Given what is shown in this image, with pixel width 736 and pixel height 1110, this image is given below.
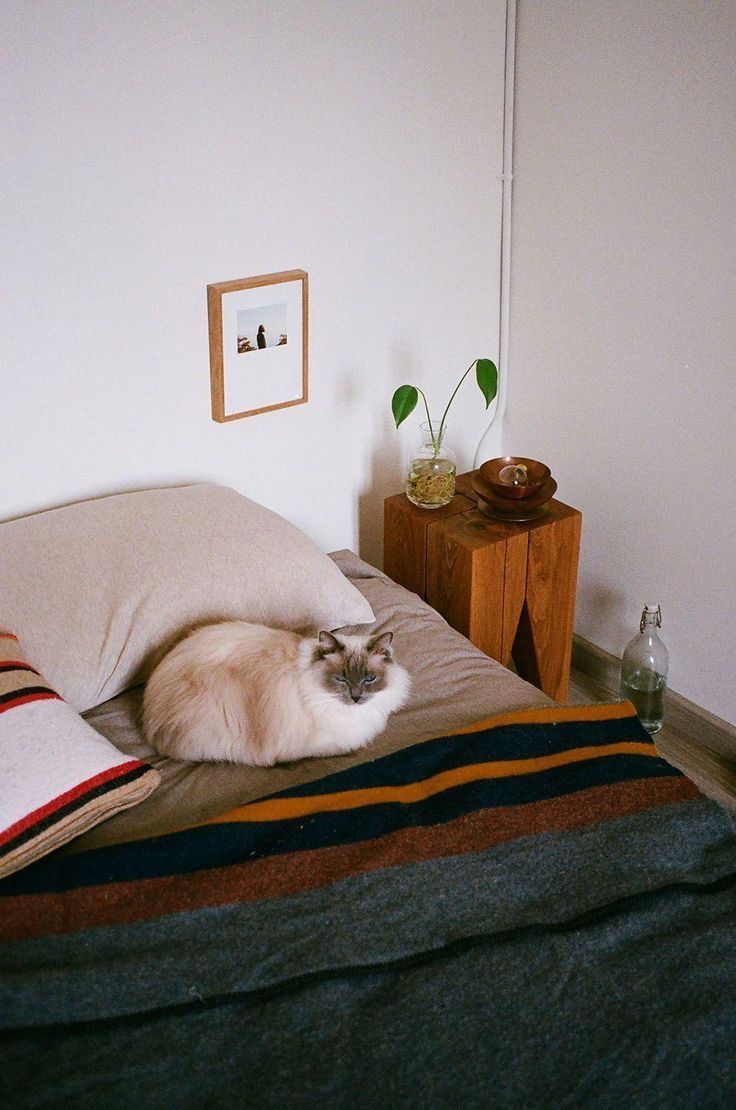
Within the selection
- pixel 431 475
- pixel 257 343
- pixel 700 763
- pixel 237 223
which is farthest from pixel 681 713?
pixel 237 223

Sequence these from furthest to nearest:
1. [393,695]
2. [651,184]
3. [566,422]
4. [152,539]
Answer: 1. [566,422]
2. [651,184]
3. [152,539]
4. [393,695]

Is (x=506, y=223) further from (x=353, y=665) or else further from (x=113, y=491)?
(x=353, y=665)

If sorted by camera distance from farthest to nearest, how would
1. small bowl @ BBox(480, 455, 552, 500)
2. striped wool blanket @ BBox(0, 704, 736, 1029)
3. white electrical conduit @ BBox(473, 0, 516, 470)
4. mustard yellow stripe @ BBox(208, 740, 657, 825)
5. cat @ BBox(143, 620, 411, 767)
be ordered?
1. white electrical conduit @ BBox(473, 0, 516, 470)
2. small bowl @ BBox(480, 455, 552, 500)
3. cat @ BBox(143, 620, 411, 767)
4. mustard yellow stripe @ BBox(208, 740, 657, 825)
5. striped wool blanket @ BBox(0, 704, 736, 1029)

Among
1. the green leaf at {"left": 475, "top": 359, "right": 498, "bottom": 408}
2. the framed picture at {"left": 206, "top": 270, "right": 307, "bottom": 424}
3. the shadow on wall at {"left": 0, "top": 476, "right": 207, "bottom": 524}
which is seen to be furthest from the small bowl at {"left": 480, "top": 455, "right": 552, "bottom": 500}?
the shadow on wall at {"left": 0, "top": 476, "right": 207, "bottom": 524}

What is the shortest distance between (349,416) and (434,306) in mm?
373

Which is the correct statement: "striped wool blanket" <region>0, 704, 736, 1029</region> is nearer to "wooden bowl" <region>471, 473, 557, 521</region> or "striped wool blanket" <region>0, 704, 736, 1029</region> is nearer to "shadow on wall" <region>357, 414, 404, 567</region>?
"wooden bowl" <region>471, 473, 557, 521</region>

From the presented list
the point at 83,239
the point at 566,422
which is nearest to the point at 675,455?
the point at 566,422

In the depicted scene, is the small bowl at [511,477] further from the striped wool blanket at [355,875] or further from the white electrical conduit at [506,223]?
the striped wool blanket at [355,875]

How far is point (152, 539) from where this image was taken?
2.06 m

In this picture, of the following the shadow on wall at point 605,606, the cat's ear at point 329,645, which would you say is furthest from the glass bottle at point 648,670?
the cat's ear at point 329,645

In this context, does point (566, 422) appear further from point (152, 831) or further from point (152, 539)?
point (152, 831)

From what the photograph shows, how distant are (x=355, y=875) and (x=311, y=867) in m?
0.07

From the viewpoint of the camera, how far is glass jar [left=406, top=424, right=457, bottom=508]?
8.32 ft

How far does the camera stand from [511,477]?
259 cm
